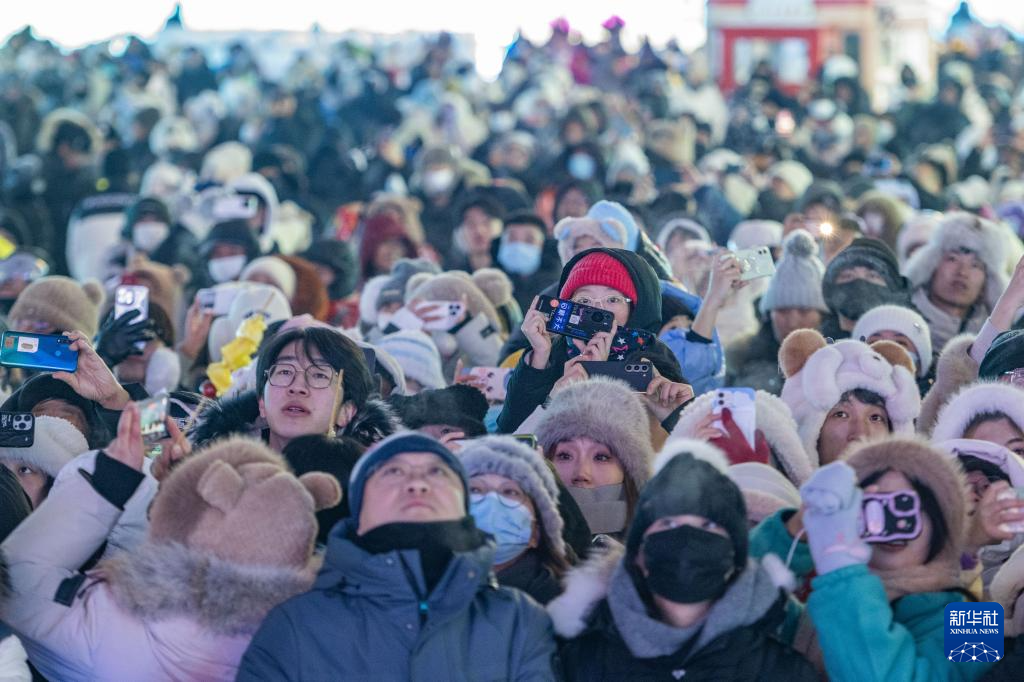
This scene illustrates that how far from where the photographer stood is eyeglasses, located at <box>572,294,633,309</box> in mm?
5570

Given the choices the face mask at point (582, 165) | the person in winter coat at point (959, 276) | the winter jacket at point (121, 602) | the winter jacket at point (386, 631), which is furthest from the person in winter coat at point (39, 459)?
the face mask at point (582, 165)

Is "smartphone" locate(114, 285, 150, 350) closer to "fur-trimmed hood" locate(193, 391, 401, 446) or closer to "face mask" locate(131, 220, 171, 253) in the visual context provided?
"fur-trimmed hood" locate(193, 391, 401, 446)

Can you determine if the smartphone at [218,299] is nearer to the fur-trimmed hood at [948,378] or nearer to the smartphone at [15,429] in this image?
the smartphone at [15,429]

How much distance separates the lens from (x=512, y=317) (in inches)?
290

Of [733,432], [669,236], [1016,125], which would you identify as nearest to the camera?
[733,432]

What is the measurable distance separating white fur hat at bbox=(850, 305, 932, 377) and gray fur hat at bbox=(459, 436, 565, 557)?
7.42ft

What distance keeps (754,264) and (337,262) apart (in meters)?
3.67

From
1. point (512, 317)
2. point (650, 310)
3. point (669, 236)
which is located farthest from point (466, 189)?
point (650, 310)

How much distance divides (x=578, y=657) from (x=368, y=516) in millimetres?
527

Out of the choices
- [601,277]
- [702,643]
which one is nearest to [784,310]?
[601,277]

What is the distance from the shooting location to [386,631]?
3.71 meters

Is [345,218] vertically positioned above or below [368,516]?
above

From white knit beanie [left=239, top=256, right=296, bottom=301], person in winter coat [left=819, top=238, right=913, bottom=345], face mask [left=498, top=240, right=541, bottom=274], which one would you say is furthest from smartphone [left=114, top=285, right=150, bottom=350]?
person in winter coat [left=819, top=238, right=913, bottom=345]

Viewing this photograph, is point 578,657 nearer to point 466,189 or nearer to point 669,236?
point 669,236
